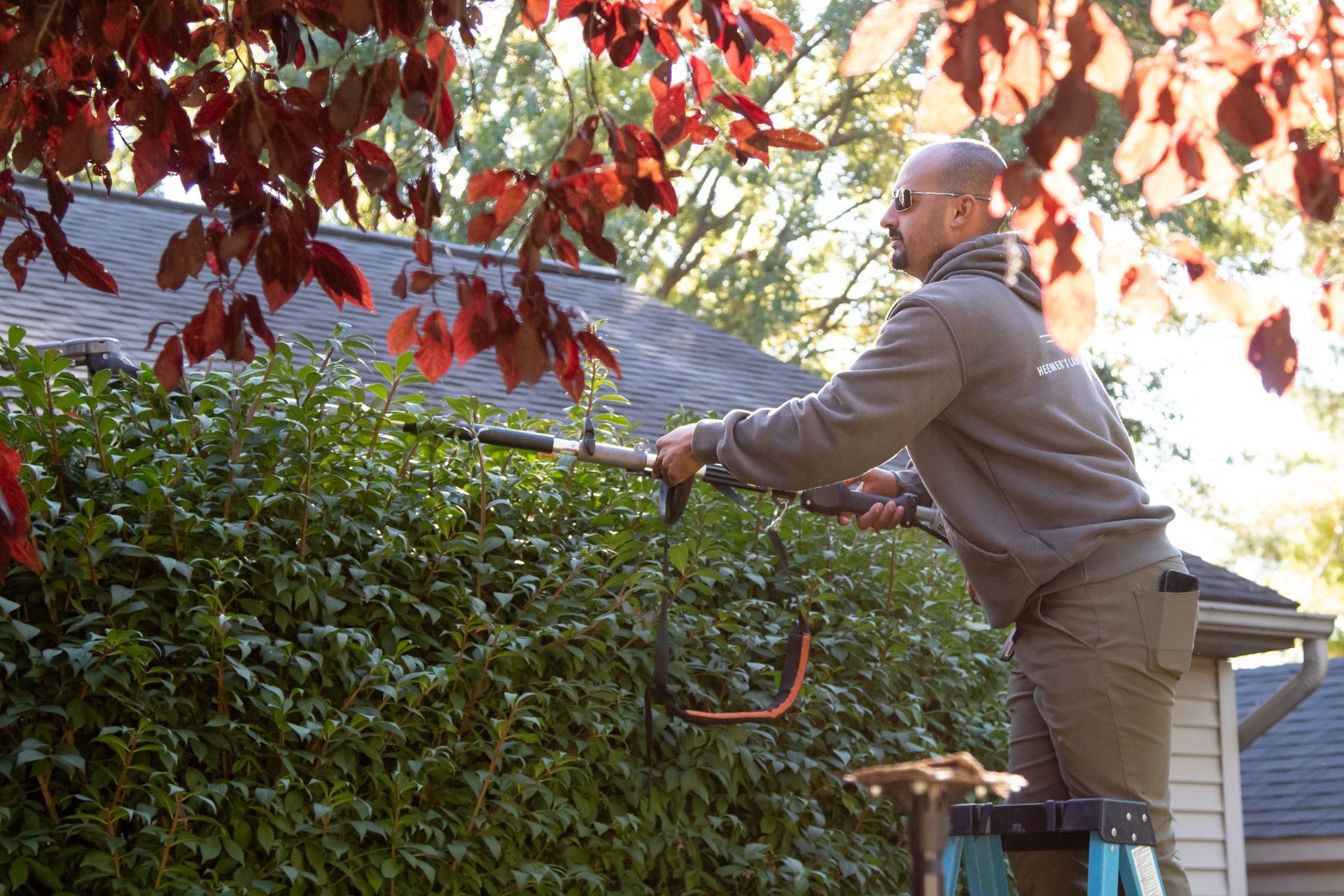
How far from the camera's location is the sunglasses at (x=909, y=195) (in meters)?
3.20

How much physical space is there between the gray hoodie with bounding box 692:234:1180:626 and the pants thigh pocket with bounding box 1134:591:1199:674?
83 millimetres

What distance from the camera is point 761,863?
3.82m

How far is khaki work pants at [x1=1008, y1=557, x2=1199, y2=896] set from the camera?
278cm

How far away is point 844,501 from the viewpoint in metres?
3.49

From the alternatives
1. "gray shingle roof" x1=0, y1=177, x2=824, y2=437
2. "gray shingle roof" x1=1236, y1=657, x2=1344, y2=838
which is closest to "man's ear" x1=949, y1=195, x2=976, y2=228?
"gray shingle roof" x1=0, y1=177, x2=824, y2=437

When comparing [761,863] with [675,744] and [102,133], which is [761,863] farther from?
[102,133]

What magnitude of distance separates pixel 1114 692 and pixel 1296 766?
9291mm

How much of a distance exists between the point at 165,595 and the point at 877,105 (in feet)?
61.7

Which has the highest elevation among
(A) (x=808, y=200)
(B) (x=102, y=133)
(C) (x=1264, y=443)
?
(A) (x=808, y=200)

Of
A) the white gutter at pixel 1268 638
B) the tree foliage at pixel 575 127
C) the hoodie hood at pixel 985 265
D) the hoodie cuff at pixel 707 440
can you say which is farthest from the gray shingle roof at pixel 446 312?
the tree foliage at pixel 575 127

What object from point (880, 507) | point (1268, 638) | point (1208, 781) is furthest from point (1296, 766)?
point (880, 507)

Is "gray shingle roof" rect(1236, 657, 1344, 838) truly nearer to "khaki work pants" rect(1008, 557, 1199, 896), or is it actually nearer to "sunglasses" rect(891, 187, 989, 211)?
"khaki work pants" rect(1008, 557, 1199, 896)

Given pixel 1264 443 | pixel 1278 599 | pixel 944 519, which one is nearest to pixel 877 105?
pixel 1264 443

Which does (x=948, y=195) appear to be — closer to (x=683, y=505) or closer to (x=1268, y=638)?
(x=683, y=505)
